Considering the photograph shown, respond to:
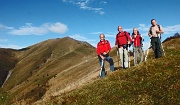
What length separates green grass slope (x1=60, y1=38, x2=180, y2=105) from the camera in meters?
17.7

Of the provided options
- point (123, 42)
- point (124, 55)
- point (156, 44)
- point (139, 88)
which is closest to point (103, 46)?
point (123, 42)

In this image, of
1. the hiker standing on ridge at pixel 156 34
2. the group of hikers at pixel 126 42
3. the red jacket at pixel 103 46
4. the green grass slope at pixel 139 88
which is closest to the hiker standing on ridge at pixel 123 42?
the group of hikers at pixel 126 42

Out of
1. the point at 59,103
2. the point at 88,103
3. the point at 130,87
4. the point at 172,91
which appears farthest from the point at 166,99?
the point at 59,103

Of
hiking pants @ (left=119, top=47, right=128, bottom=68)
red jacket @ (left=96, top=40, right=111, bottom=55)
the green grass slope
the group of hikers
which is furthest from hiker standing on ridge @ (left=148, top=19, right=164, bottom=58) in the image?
red jacket @ (left=96, top=40, right=111, bottom=55)

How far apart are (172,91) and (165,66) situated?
15.2 feet

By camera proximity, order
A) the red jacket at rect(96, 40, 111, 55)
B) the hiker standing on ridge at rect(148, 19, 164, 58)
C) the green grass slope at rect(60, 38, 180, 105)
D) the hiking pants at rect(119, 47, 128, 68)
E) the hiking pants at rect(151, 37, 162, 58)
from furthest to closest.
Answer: the hiking pants at rect(119, 47, 128, 68) < the red jacket at rect(96, 40, 111, 55) < the hiking pants at rect(151, 37, 162, 58) < the hiker standing on ridge at rect(148, 19, 164, 58) < the green grass slope at rect(60, 38, 180, 105)

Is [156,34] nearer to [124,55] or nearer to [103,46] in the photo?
[124,55]

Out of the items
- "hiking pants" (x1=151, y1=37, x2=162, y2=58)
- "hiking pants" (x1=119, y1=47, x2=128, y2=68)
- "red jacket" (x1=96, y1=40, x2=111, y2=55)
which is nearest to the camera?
"hiking pants" (x1=151, y1=37, x2=162, y2=58)

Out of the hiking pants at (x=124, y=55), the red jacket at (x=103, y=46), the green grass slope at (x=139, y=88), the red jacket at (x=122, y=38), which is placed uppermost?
the red jacket at (x=122, y=38)

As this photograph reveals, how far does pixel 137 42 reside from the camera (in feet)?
87.0

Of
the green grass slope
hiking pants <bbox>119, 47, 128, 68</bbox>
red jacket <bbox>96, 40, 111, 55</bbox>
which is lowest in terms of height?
the green grass slope

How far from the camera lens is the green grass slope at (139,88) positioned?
17.7 m

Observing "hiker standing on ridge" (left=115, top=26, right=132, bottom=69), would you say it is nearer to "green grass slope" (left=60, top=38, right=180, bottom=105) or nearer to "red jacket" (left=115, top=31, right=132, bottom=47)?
"red jacket" (left=115, top=31, right=132, bottom=47)

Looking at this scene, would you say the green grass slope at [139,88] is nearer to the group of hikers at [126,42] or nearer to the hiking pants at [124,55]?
the group of hikers at [126,42]
